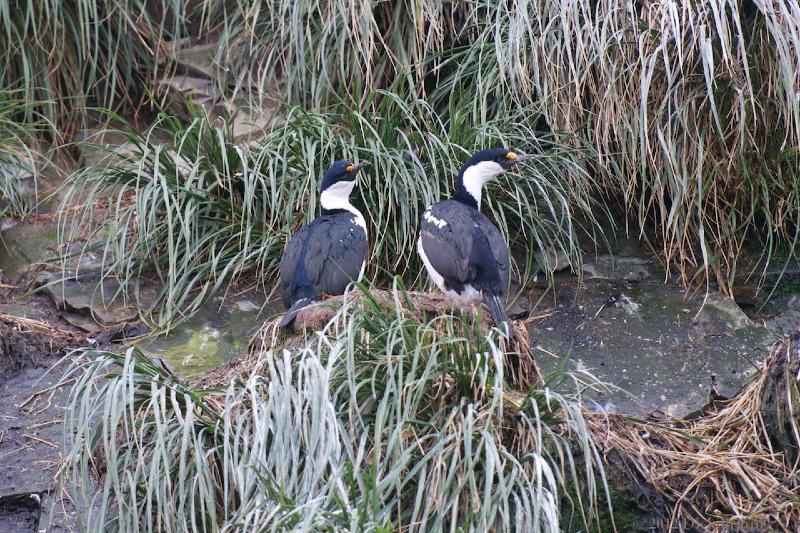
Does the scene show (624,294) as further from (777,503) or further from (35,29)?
(35,29)

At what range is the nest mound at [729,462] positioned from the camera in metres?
3.92

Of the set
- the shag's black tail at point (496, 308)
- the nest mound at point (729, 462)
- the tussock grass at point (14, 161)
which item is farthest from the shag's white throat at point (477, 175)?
the tussock grass at point (14, 161)

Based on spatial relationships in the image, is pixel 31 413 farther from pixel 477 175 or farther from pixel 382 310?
pixel 477 175

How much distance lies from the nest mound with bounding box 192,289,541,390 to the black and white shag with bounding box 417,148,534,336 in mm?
122

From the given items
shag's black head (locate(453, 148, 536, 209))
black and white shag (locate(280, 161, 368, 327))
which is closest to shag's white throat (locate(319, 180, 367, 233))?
black and white shag (locate(280, 161, 368, 327))

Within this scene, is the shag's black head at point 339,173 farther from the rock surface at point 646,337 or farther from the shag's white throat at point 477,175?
the rock surface at point 646,337

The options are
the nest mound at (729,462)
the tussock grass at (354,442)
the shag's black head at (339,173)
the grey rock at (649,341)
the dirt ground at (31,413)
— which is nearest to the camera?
the tussock grass at (354,442)

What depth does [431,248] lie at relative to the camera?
15.9 feet

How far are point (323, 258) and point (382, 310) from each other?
0.83 m

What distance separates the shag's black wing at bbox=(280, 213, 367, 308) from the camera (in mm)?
4836

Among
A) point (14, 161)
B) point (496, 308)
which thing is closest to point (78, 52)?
point (14, 161)

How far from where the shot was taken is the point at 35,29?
6.07 metres

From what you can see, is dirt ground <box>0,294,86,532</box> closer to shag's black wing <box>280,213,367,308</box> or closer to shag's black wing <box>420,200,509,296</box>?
shag's black wing <box>280,213,367,308</box>

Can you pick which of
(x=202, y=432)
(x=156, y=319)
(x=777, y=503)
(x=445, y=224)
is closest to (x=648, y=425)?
(x=777, y=503)
